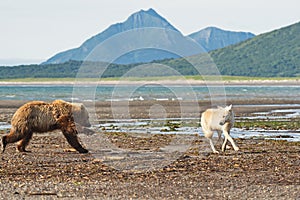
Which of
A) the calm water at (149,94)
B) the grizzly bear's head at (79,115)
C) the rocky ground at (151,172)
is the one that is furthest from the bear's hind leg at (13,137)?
the calm water at (149,94)

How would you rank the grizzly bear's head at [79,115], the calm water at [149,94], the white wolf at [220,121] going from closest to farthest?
the white wolf at [220,121] → the grizzly bear's head at [79,115] → the calm water at [149,94]

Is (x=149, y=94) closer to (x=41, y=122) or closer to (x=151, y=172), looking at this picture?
(x=41, y=122)

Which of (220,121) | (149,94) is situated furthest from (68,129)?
(149,94)

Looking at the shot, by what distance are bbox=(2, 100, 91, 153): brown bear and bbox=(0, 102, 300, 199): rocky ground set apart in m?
0.49

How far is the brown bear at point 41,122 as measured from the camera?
64.7ft

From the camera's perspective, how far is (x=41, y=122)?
19906 millimetres

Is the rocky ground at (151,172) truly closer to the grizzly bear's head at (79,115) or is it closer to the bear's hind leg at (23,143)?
the bear's hind leg at (23,143)

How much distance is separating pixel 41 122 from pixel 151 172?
5.59 meters

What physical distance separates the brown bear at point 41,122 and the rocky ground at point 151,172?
49 centimetres

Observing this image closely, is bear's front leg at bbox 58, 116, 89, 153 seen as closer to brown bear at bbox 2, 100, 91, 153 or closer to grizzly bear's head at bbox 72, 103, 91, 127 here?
brown bear at bbox 2, 100, 91, 153

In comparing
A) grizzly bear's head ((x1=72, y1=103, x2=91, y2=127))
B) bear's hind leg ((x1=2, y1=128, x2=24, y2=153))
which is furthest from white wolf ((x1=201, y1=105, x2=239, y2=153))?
bear's hind leg ((x1=2, y1=128, x2=24, y2=153))

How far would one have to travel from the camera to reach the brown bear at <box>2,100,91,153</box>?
64.7 feet

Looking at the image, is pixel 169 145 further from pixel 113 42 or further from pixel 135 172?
pixel 135 172

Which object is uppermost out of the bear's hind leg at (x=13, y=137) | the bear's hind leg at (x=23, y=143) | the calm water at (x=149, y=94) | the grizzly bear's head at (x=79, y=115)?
the grizzly bear's head at (x=79, y=115)
